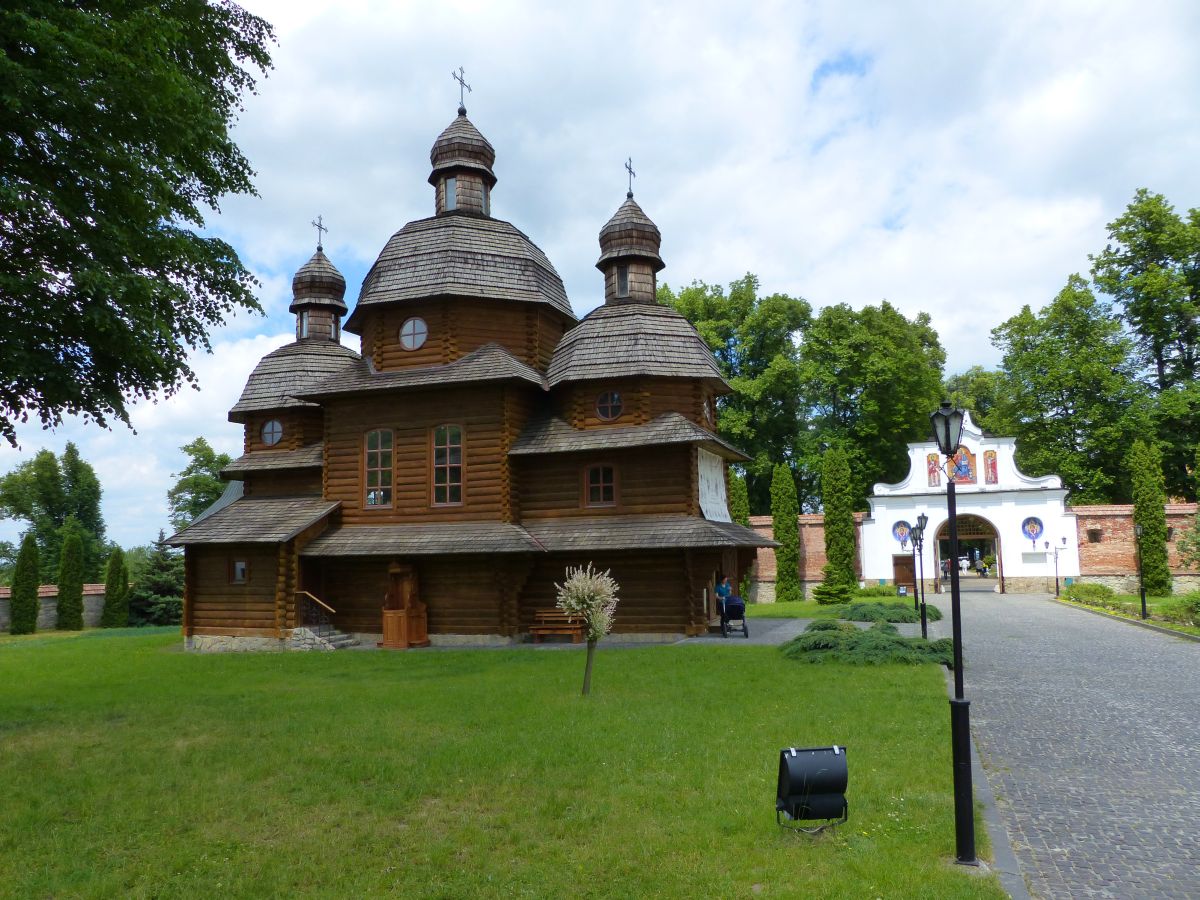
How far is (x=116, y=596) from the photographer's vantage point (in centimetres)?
3650

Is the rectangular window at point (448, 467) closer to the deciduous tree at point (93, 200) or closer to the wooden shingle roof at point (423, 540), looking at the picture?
the wooden shingle roof at point (423, 540)

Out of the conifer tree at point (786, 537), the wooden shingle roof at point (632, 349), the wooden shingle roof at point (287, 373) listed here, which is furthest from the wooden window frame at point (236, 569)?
the conifer tree at point (786, 537)

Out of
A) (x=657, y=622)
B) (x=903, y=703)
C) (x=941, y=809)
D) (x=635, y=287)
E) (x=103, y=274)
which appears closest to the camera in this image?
(x=941, y=809)

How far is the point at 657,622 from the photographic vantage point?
66.8ft

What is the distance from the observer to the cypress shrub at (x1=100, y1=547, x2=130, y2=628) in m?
36.4

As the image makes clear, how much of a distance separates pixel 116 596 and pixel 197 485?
18025 mm

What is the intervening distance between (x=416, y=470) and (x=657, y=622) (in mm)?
7161

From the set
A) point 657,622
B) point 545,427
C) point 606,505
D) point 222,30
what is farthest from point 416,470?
point 222,30

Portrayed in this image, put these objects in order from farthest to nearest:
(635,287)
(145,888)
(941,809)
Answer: (635,287)
(941,809)
(145,888)

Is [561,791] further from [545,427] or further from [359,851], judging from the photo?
[545,427]

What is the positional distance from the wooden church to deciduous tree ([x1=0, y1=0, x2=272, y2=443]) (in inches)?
372

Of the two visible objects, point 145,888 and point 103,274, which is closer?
point 145,888

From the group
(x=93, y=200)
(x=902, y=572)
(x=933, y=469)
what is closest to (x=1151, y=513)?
(x=933, y=469)

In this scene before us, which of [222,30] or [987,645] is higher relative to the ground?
[222,30]
